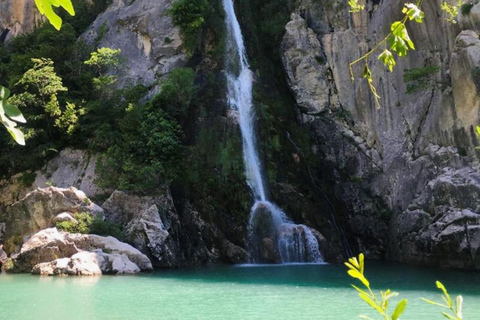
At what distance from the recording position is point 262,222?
21531 millimetres

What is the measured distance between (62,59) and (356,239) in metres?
15.8

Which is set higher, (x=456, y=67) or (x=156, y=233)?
(x=456, y=67)

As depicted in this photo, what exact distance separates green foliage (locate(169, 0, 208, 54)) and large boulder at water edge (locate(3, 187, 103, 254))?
9846 mm

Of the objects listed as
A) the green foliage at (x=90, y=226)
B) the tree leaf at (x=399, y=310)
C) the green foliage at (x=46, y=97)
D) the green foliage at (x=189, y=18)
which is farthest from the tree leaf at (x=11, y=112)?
the green foliage at (x=189, y=18)

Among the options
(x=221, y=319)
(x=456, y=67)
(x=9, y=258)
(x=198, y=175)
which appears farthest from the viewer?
(x=198, y=175)

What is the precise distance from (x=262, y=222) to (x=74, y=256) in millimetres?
7436

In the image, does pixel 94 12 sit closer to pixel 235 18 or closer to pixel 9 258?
pixel 235 18

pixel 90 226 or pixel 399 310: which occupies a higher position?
pixel 90 226

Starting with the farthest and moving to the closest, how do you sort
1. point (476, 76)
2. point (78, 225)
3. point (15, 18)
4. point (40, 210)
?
point (15, 18) < point (40, 210) < point (476, 76) < point (78, 225)

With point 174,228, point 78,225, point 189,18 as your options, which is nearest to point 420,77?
point 174,228

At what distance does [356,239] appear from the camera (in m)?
23.6

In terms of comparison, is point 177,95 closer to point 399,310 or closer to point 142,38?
point 142,38

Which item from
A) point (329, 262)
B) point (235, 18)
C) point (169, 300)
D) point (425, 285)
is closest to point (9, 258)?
point (169, 300)

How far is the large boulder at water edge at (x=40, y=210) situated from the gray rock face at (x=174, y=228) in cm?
115
